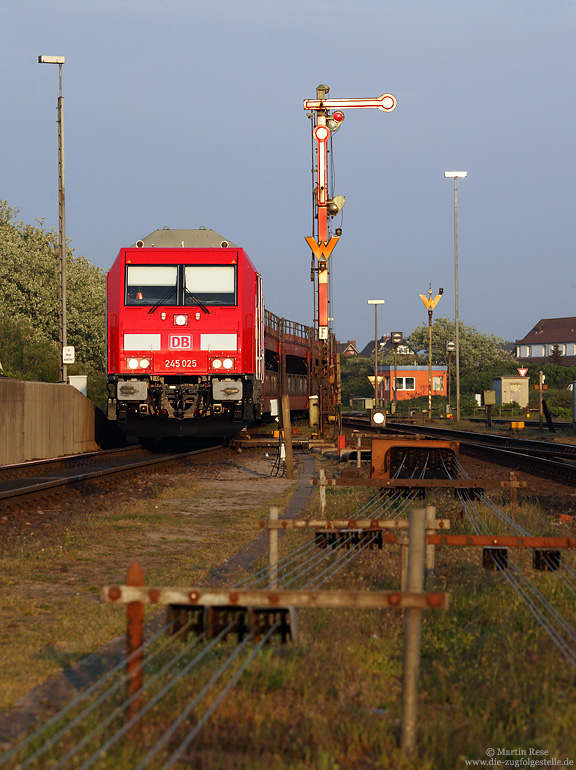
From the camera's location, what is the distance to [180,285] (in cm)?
2173

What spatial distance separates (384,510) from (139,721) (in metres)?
8.41

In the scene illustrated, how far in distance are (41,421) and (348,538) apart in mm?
16572

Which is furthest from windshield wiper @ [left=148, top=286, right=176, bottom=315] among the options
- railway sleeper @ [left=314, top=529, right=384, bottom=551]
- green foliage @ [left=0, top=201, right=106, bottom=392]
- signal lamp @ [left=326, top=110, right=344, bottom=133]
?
green foliage @ [left=0, top=201, right=106, bottom=392]

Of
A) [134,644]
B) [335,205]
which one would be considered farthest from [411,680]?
[335,205]

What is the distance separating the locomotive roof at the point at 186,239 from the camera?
73.5 feet

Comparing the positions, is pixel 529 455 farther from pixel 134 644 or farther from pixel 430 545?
pixel 134 644

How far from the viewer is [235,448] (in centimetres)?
2859

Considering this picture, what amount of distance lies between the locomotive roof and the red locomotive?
419 mm

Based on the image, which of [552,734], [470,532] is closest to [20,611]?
[552,734]

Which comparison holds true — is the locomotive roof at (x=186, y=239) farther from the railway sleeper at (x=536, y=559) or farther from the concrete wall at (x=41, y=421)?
the railway sleeper at (x=536, y=559)

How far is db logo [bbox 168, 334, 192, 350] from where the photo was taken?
21531mm

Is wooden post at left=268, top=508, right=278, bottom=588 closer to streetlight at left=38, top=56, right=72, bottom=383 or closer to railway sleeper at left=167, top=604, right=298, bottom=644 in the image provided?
railway sleeper at left=167, top=604, right=298, bottom=644

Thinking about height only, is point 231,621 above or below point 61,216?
below

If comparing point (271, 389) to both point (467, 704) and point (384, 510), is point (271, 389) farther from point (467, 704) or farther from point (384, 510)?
point (467, 704)
